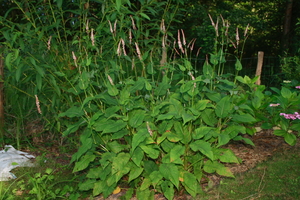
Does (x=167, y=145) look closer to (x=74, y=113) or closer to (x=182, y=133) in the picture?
(x=182, y=133)

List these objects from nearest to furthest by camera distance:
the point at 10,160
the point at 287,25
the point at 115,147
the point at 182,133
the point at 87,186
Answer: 1. the point at 182,133
2. the point at 115,147
3. the point at 87,186
4. the point at 10,160
5. the point at 287,25

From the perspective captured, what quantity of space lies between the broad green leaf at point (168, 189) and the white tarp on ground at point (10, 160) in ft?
6.13

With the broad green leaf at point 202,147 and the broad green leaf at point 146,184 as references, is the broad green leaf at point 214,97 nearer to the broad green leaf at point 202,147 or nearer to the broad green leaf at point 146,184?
the broad green leaf at point 202,147

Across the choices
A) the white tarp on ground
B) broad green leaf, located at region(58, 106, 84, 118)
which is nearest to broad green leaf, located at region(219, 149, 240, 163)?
broad green leaf, located at region(58, 106, 84, 118)

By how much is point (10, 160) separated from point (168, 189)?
2176 millimetres

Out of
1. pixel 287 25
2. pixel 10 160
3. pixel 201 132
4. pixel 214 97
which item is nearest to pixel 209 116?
pixel 214 97

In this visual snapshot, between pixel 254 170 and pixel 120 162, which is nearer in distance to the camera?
pixel 120 162

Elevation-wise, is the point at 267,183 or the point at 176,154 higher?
the point at 176,154

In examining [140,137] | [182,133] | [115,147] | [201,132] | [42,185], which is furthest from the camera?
[42,185]

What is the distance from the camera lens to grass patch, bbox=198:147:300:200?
272cm

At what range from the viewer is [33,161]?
3.99 m

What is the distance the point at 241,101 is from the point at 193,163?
0.81m

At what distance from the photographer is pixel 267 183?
2.88 m

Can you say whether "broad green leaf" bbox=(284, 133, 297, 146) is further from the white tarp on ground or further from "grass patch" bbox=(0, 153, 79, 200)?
the white tarp on ground
